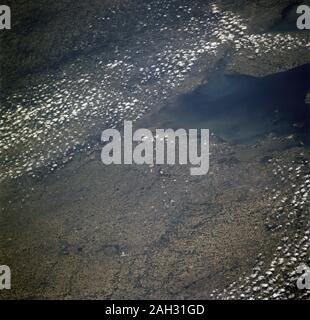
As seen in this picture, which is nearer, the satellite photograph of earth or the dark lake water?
the satellite photograph of earth

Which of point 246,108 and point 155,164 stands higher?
point 246,108

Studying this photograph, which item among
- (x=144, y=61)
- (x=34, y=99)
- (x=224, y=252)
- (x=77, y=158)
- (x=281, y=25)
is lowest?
(x=224, y=252)

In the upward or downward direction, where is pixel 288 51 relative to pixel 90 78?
upward

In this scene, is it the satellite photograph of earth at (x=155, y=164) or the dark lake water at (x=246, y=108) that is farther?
the dark lake water at (x=246, y=108)

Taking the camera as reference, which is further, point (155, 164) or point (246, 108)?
point (246, 108)

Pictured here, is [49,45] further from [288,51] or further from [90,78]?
[288,51]
